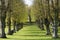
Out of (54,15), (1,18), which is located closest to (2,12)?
(1,18)

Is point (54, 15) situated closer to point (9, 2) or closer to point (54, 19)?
point (54, 19)

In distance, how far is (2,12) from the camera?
32969 millimetres

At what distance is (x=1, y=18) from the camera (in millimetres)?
33250

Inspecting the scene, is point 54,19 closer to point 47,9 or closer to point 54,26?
point 54,26

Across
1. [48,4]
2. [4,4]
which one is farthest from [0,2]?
[48,4]

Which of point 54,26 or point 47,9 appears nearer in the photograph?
point 54,26

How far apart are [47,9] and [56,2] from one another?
17.1ft

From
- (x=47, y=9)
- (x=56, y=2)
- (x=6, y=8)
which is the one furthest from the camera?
(x=47, y=9)

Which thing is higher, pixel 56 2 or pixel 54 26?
pixel 56 2

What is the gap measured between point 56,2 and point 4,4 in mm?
7193

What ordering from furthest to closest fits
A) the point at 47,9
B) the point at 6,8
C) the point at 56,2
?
the point at 47,9 → the point at 6,8 → the point at 56,2

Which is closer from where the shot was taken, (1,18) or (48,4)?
(1,18)

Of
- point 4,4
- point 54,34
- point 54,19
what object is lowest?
point 54,34

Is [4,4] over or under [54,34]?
over
